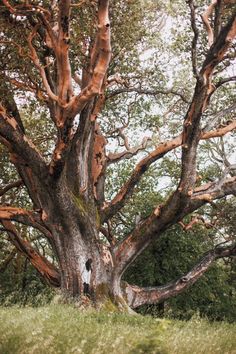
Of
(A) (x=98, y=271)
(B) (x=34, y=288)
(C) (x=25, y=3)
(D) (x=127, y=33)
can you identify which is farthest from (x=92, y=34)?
(B) (x=34, y=288)

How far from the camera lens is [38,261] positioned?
53.3 ft

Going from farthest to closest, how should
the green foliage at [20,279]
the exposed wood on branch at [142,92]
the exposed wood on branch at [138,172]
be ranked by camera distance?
the green foliage at [20,279] → the exposed wood on branch at [142,92] → the exposed wood on branch at [138,172]

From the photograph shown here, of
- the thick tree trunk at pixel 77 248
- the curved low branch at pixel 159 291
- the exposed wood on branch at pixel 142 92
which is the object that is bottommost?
the curved low branch at pixel 159 291

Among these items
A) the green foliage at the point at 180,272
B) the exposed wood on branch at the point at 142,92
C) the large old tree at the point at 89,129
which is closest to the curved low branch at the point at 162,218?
the large old tree at the point at 89,129

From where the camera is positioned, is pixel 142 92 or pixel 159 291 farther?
pixel 142 92

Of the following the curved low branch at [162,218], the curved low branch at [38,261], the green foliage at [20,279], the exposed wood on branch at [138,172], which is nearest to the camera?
the curved low branch at [162,218]

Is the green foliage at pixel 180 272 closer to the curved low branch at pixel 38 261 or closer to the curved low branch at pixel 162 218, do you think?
the curved low branch at pixel 162 218

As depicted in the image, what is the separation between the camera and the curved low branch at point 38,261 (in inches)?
622

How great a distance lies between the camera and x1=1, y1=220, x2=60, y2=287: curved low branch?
15.8 metres

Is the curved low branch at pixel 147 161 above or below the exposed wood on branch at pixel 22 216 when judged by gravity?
above

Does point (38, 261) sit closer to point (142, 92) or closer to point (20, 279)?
point (142, 92)

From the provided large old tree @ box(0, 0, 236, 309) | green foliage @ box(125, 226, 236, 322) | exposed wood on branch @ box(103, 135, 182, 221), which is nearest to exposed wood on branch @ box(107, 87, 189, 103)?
large old tree @ box(0, 0, 236, 309)

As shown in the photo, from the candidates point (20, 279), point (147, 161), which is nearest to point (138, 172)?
point (147, 161)

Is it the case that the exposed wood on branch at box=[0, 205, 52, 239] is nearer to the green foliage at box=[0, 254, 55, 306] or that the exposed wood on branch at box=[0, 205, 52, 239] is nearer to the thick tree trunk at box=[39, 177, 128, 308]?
the thick tree trunk at box=[39, 177, 128, 308]
